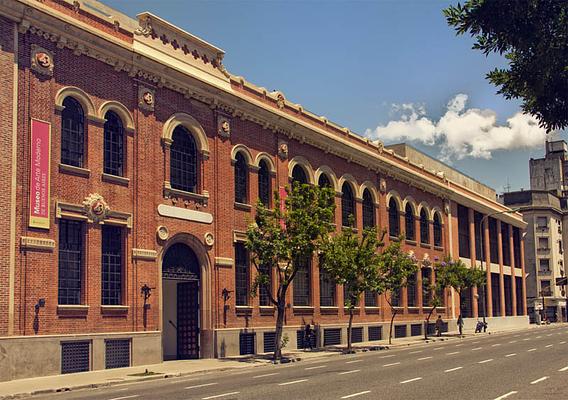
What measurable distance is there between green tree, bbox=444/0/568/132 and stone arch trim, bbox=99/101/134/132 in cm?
2247

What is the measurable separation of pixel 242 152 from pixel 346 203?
13.3 metres

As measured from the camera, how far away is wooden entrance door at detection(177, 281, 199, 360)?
36062 millimetres

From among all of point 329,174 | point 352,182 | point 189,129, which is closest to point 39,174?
point 189,129

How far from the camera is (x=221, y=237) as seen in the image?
3709cm

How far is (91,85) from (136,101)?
8.68 ft

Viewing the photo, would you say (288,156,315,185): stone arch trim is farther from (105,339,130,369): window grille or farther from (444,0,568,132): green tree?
(444,0,568,132): green tree

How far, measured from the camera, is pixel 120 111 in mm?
31906

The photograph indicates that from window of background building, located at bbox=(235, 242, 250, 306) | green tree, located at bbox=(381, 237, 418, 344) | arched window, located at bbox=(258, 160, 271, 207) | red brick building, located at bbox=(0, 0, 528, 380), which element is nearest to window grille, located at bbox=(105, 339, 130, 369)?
red brick building, located at bbox=(0, 0, 528, 380)

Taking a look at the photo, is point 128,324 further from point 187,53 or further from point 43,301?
point 187,53

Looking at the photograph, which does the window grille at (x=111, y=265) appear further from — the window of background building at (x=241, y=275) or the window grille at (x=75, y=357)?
the window of background building at (x=241, y=275)

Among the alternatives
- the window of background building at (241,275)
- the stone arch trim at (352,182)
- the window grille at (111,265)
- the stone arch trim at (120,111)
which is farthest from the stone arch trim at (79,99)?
the stone arch trim at (352,182)

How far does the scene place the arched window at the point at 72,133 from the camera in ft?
97.2

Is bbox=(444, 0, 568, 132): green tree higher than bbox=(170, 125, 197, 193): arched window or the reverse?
the reverse

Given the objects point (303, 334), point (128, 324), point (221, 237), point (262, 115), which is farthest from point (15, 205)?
point (303, 334)
